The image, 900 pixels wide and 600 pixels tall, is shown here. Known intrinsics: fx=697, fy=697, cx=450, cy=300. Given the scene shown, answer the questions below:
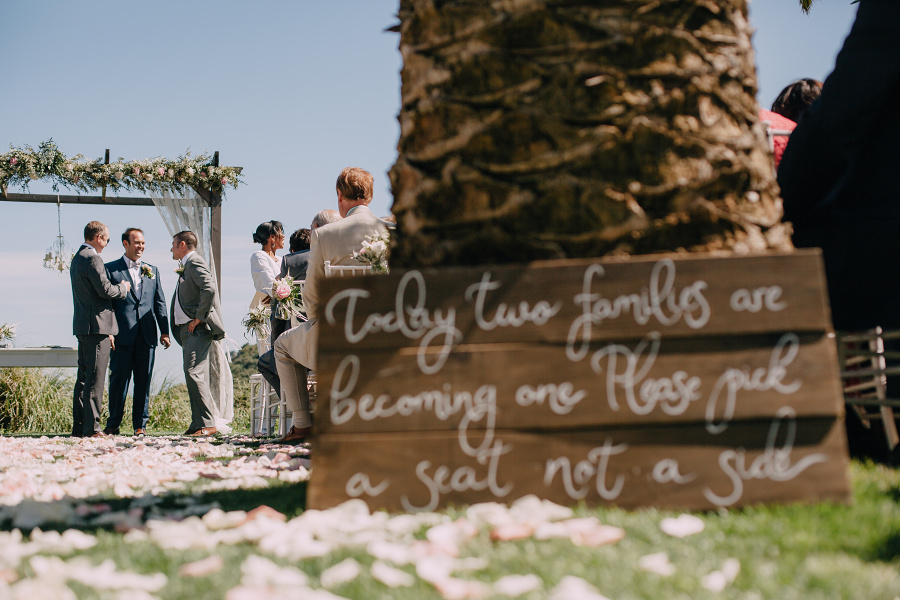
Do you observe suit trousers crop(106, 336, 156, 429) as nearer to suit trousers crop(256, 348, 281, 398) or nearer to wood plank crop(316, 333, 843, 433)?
suit trousers crop(256, 348, 281, 398)

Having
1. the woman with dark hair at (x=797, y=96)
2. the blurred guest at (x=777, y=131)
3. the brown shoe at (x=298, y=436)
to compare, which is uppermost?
the woman with dark hair at (x=797, y=96)

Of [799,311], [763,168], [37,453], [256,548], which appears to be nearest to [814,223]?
[763,168]

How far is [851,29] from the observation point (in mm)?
2191

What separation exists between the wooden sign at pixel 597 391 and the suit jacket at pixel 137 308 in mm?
6499

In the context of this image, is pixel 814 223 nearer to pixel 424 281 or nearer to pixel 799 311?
pixel 799 311

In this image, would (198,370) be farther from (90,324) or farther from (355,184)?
(355,184)

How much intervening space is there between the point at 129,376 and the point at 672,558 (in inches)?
288

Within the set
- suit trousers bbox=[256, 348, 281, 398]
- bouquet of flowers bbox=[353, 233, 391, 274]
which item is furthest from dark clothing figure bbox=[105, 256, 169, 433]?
A: bouquet of flowers bbox=[353, 233, 391, 274]

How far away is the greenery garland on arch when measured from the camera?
36.1ft

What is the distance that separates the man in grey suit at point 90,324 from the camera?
6.84m

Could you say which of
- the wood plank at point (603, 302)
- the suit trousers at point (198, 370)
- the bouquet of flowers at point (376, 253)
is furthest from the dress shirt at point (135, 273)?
the wood plank at point (603, 302)

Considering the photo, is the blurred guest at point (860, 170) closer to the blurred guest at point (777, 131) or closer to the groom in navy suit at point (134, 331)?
the blurred guest at point (777, 131)

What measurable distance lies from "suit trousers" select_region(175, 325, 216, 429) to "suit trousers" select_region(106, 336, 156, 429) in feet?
1.81

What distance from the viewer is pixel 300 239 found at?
6234 mm
